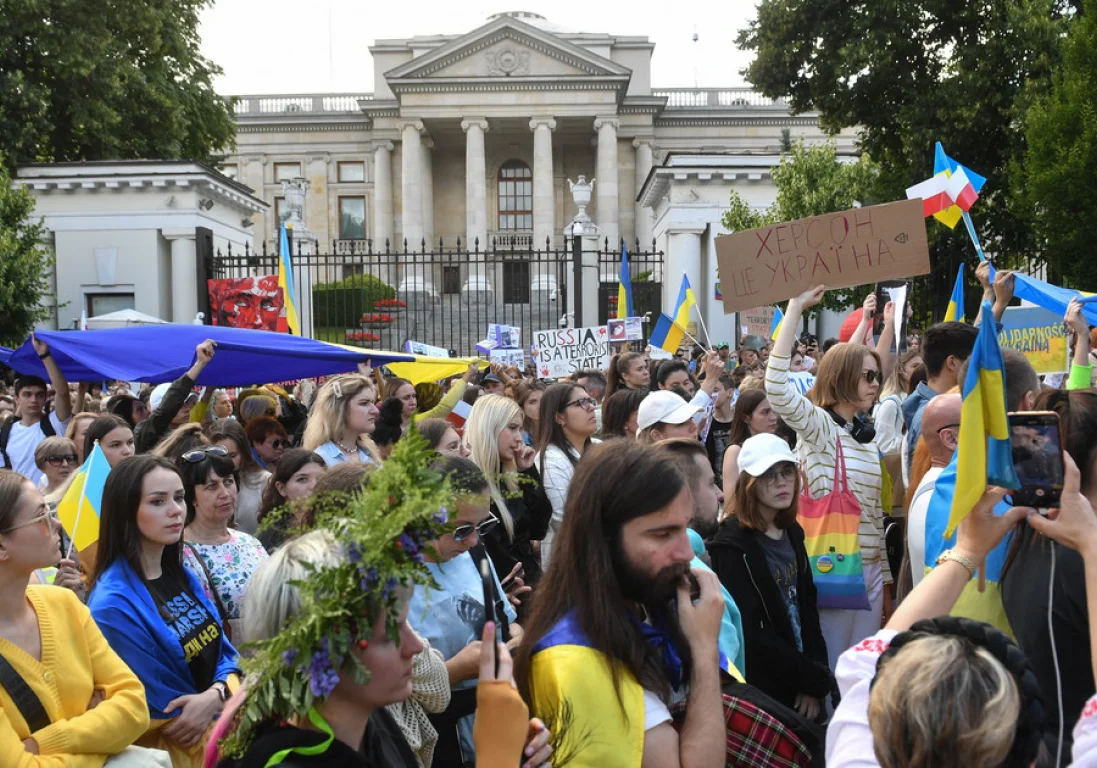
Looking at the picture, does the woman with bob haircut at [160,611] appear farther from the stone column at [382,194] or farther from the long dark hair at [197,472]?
the stone column at [382,194]

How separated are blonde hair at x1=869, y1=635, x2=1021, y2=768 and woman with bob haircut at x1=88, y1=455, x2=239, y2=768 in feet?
8.27

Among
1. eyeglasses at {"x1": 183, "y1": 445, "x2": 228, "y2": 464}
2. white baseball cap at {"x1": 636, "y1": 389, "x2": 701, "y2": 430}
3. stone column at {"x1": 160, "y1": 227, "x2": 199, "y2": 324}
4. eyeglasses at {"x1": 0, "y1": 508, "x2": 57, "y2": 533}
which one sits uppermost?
stone column at {"x1": 160, "y1": 227, "x2": 199, "y2": 324}

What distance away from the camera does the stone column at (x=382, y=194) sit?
52.9 metres

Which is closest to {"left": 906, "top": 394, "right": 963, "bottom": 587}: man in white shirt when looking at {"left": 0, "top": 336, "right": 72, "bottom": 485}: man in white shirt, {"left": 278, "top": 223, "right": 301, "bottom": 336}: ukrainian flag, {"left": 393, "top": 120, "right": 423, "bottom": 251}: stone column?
{"left": 0, "top": 336, "right": 72, "bottom": 485}: man in white shirt

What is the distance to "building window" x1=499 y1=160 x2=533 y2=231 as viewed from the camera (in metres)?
53.8

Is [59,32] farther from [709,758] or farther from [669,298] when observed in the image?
[709,758]

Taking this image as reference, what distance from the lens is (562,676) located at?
7.99 ft

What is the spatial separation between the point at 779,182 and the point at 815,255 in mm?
21821

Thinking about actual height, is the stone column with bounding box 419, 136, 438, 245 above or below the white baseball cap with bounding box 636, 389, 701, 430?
above

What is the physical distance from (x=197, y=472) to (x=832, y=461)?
9.06ft

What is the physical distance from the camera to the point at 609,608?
8.31 feet

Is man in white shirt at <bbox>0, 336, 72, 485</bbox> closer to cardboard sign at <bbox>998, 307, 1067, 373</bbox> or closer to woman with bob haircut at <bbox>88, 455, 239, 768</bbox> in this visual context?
woman with bob haircut at <bbox>88, 455, 239, 768</bbox>

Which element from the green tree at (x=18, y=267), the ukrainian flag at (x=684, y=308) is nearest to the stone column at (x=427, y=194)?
the green tree at (x=18, y=267)

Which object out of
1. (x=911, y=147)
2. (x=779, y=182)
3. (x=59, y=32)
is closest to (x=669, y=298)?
(x=779, y=182)
